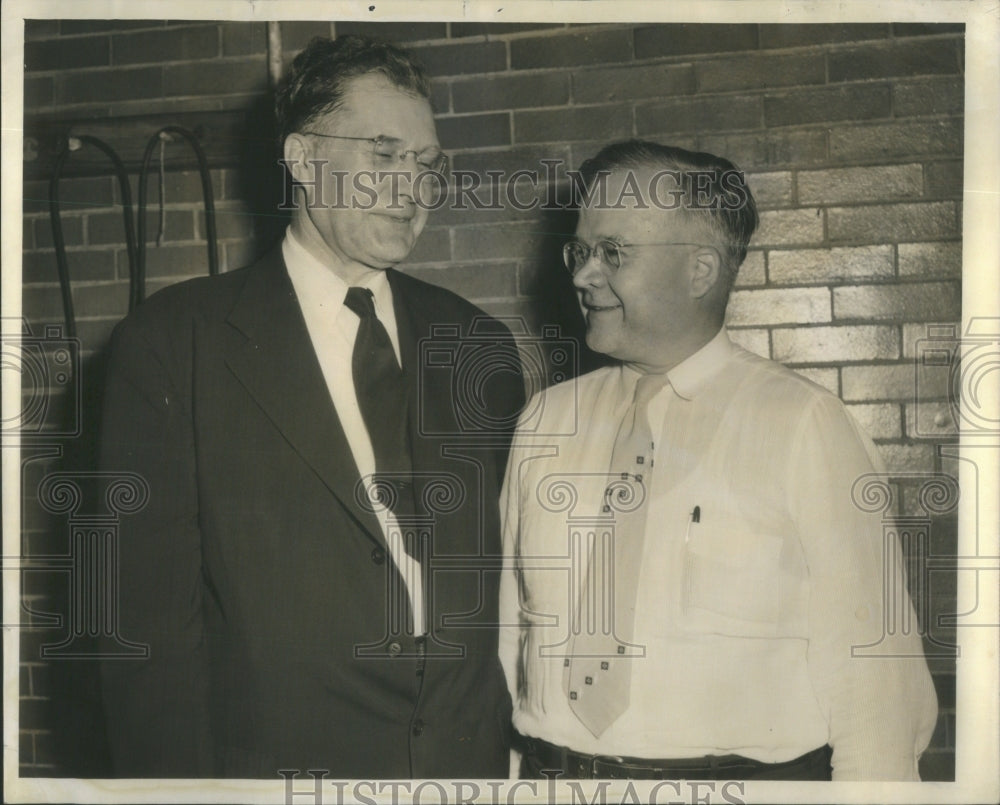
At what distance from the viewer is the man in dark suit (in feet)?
5.36

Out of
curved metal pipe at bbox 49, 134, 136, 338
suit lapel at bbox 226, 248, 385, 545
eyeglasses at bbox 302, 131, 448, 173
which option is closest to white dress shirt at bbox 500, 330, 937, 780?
suit lapel at bbox 226, 248, 385, 545

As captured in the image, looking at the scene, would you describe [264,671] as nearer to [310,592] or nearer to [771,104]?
[310,592]

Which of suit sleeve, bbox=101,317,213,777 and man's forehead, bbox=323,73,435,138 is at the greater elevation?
man's forehead, bbox=323,73,435,138

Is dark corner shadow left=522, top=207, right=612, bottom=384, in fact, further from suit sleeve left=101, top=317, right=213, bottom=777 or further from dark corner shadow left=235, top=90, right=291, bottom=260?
suit sleeve left=101, top=317, right=213, bottom=777

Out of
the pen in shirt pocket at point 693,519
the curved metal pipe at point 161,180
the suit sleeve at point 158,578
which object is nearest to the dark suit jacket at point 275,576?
the suit sleeve at point 158,578

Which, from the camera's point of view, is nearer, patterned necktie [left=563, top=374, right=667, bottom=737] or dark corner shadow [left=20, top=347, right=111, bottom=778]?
patterned necktie [left=563, top=374, right=667, bottom=737]

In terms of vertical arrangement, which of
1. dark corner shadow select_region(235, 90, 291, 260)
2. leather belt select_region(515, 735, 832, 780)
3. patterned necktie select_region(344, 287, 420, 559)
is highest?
dark corner shadow select_region(235, 90, 291, 260)

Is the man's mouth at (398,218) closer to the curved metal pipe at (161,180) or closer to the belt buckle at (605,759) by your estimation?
the curved metal pipe at (161,180)

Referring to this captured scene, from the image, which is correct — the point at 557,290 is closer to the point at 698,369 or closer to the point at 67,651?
the point at 698,369

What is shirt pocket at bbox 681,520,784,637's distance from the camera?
5.23ft

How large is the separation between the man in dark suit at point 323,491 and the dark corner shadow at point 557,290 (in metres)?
0.09

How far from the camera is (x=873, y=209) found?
1.69m

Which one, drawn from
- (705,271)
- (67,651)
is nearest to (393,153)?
(705,271)

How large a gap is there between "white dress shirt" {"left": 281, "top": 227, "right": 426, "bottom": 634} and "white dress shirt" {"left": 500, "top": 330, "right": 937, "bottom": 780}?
0.23m
